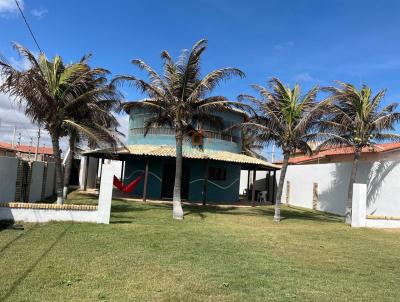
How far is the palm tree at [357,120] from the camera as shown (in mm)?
17984

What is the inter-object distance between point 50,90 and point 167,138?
1180cm

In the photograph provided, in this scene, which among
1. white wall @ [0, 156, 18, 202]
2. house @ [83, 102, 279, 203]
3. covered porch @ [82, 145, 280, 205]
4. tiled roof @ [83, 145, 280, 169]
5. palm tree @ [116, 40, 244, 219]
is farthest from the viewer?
house @ [83, 102, 279, 203]

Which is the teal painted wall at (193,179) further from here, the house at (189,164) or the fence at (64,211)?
the fence at (64,211)

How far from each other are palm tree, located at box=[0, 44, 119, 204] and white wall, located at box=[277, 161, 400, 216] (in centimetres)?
1358

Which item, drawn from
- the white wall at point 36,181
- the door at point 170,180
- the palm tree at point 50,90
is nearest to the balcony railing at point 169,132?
the door at point 170,180

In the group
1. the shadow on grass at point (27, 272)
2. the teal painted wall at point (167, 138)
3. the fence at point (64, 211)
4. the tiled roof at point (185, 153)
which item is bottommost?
the shadow on grass at point (27, 272)

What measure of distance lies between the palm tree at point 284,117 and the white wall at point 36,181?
8882 millimetres

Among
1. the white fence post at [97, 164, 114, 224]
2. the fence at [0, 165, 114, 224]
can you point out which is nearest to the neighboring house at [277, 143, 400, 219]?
the white fence post at [97, 164, 114, 224]

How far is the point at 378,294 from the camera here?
673cm

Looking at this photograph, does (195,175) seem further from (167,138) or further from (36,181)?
(36,181)

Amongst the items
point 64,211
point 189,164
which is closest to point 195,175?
point 189,164

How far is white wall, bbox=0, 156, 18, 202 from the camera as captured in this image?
12.7m

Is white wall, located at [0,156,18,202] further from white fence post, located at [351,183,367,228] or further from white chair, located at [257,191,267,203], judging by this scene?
white chair, located at [257,191,267,203]

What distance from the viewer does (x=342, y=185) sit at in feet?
75.2
